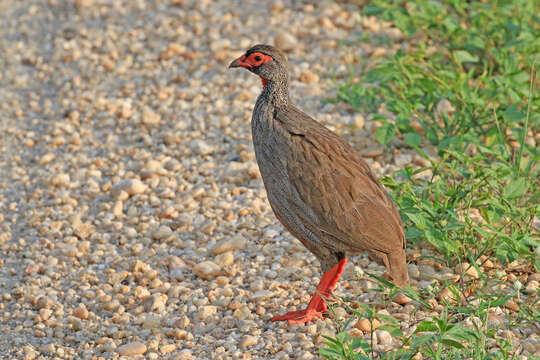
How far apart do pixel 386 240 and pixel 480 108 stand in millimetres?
2239

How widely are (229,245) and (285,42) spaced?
3051 millimetres

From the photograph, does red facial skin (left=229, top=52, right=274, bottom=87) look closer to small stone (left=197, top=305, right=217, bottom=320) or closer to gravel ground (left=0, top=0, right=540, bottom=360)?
gravel ground (left=0, top=0, right=540, bottom=360)

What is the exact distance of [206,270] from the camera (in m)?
5.29

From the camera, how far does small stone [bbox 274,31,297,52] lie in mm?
7957

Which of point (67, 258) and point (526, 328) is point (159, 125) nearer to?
point (67, 258)

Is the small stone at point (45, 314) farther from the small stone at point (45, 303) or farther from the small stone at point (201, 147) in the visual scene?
the small stone at point (201, 147)

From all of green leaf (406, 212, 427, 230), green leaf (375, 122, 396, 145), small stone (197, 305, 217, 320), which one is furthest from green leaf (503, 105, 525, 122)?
small stone (197, 305, 217, 320)

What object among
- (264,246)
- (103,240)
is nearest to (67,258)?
(103,240)

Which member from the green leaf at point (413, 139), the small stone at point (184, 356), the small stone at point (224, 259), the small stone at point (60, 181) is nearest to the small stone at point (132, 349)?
the small stone at point (184, 356)

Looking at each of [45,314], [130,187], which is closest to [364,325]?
[45,314]

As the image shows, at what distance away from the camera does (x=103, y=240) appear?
5816 millimetres

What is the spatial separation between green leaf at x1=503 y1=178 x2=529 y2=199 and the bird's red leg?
112 cm

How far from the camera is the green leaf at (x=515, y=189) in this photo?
500 centimetres

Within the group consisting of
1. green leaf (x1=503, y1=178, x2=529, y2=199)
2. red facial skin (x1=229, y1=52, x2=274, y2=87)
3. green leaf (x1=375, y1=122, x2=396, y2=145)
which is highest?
green leaf (x1=375, y1=122, x2=396, y2=145)
